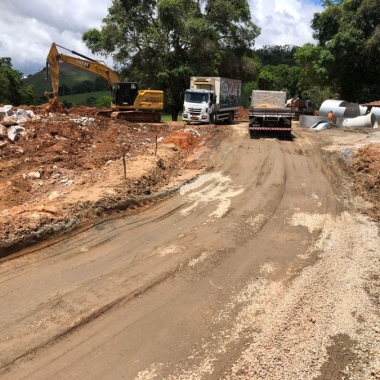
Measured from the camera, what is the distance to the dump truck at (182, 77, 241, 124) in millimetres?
27666

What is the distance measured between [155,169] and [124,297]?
7931mm

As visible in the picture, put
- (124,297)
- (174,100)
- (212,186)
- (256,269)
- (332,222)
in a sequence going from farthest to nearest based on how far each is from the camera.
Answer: (174,100) < (212,186) < (332,222) < (256,269) < (124,297)

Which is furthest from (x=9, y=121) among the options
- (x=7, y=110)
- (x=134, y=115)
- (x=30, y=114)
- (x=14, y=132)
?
(x=134, y=115)

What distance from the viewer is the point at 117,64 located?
1531 inches

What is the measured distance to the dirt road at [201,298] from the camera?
507 centimetres

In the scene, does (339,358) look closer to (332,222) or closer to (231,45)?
(332,222)

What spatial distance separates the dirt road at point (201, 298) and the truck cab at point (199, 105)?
17.1m

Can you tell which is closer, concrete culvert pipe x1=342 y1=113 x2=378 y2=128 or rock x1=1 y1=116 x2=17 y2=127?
rock x1=1 y1=116 x2=17 y2=127

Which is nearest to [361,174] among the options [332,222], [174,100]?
[332,222]

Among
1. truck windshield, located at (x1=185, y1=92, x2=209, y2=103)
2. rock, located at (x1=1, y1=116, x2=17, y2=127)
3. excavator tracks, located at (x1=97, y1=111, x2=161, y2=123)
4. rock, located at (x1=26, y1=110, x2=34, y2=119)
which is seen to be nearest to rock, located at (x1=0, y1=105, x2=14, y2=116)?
rock, located at (x1=1, y1=116, x2=17, y2=127)

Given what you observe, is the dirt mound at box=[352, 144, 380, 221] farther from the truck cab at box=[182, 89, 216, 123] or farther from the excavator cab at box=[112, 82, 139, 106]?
the excavator cab at box=[112, 82, 139, 106]

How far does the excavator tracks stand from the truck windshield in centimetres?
280

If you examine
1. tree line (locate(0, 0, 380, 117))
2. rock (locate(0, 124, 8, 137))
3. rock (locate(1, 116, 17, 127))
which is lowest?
rock (locate(0, 124, 8, 137))

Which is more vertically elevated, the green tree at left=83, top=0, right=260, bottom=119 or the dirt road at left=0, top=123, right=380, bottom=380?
the green tree at left=83, top=0, right=260, bottom=119
